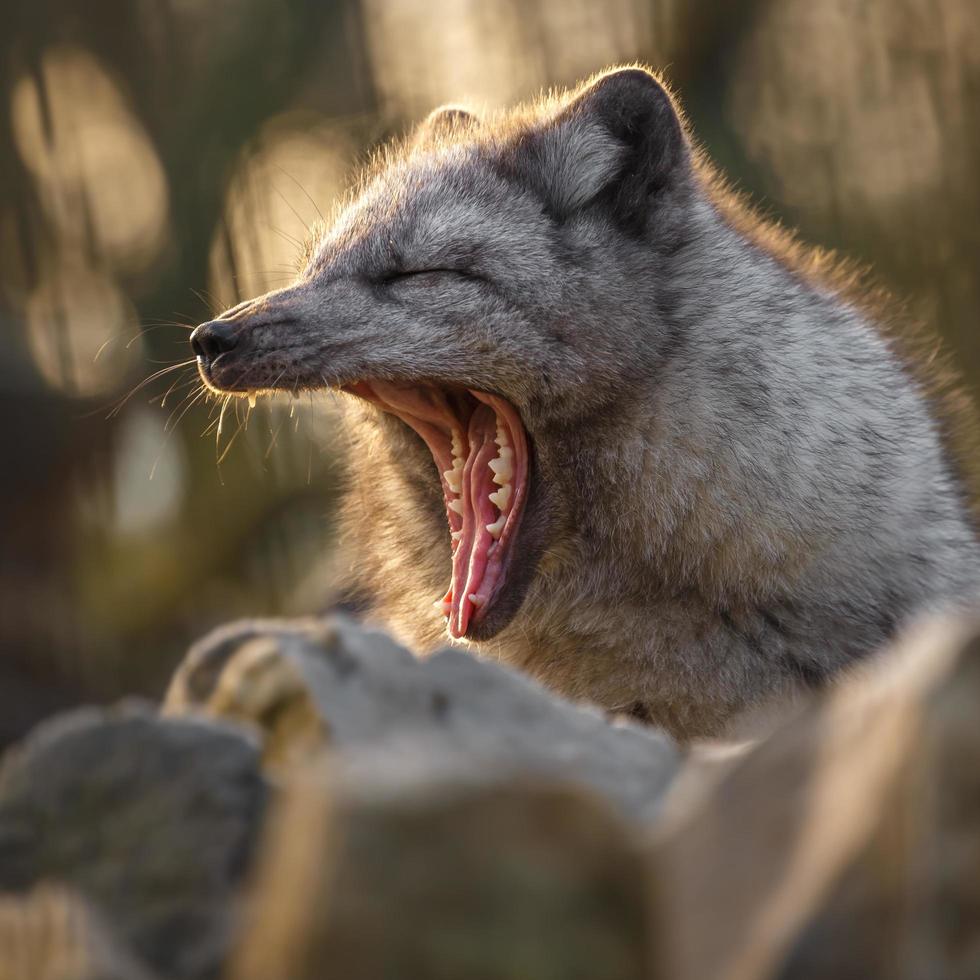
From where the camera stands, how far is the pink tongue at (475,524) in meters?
3.30

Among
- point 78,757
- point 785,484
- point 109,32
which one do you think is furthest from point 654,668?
point 109,32

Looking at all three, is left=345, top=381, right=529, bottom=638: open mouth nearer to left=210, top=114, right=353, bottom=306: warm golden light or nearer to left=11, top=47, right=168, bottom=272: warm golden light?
left=210, top=114, right=353, bottom=306: warm golden light

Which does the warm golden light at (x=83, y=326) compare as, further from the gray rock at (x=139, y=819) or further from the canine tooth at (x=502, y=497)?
the gray rock at (x=139, y=819)

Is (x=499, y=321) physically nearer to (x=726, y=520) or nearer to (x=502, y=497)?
(x=502, y=497)

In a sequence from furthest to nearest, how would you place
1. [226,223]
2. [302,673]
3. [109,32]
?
[109,32] → [226,223] → [302,673]

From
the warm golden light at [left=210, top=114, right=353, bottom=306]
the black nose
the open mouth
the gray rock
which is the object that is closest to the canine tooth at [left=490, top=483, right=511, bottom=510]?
the open mouth

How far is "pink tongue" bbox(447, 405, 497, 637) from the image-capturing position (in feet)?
10.8

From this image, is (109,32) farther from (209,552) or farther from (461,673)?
(461,673)

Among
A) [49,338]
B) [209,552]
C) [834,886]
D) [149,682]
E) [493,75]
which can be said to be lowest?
[149,682]

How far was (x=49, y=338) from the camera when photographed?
8.02m

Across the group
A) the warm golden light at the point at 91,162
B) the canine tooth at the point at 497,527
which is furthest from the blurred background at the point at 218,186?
the canine tooth at the point at 497,527

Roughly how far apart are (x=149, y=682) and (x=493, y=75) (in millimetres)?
4105

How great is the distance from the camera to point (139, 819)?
4.95 ft

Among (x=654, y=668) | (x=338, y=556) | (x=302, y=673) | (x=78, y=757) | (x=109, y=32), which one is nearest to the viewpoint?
(x=78, y=757)
